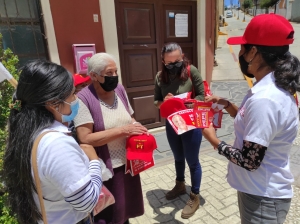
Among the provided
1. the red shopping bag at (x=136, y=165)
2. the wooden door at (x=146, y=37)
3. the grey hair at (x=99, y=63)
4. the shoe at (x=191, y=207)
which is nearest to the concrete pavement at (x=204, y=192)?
the shoe at (x=191, y=207)

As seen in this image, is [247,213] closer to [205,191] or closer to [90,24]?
Result: [205,191]

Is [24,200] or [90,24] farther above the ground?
[90,24]

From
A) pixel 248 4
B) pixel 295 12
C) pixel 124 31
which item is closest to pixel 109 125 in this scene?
pixel 124 31

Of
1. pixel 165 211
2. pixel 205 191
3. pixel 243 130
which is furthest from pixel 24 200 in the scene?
pixel 205 191

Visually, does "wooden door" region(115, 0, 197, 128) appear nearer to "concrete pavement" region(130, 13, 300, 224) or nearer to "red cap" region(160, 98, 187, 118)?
"concrete pavement" region(130, 13, 300, 224)

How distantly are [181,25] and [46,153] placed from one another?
14.9ft

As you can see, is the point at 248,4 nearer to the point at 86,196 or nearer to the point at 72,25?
the point at 72,25

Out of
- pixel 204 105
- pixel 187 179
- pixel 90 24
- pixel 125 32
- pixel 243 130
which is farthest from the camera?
pixel 125 32

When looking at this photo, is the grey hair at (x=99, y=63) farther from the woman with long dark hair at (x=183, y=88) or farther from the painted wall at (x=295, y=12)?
the painted wall at (x=295, y=12)

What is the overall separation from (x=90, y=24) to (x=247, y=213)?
11.6 ft

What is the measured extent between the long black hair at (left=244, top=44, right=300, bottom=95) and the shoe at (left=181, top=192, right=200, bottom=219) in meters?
1.78

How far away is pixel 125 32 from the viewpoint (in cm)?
424

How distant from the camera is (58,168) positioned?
3.19ft

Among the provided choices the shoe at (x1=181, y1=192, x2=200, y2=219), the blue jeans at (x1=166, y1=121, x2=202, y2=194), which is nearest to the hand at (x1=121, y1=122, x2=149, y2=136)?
the blue jeans at (x1=166, y1=121, x2=202, y2=194)
